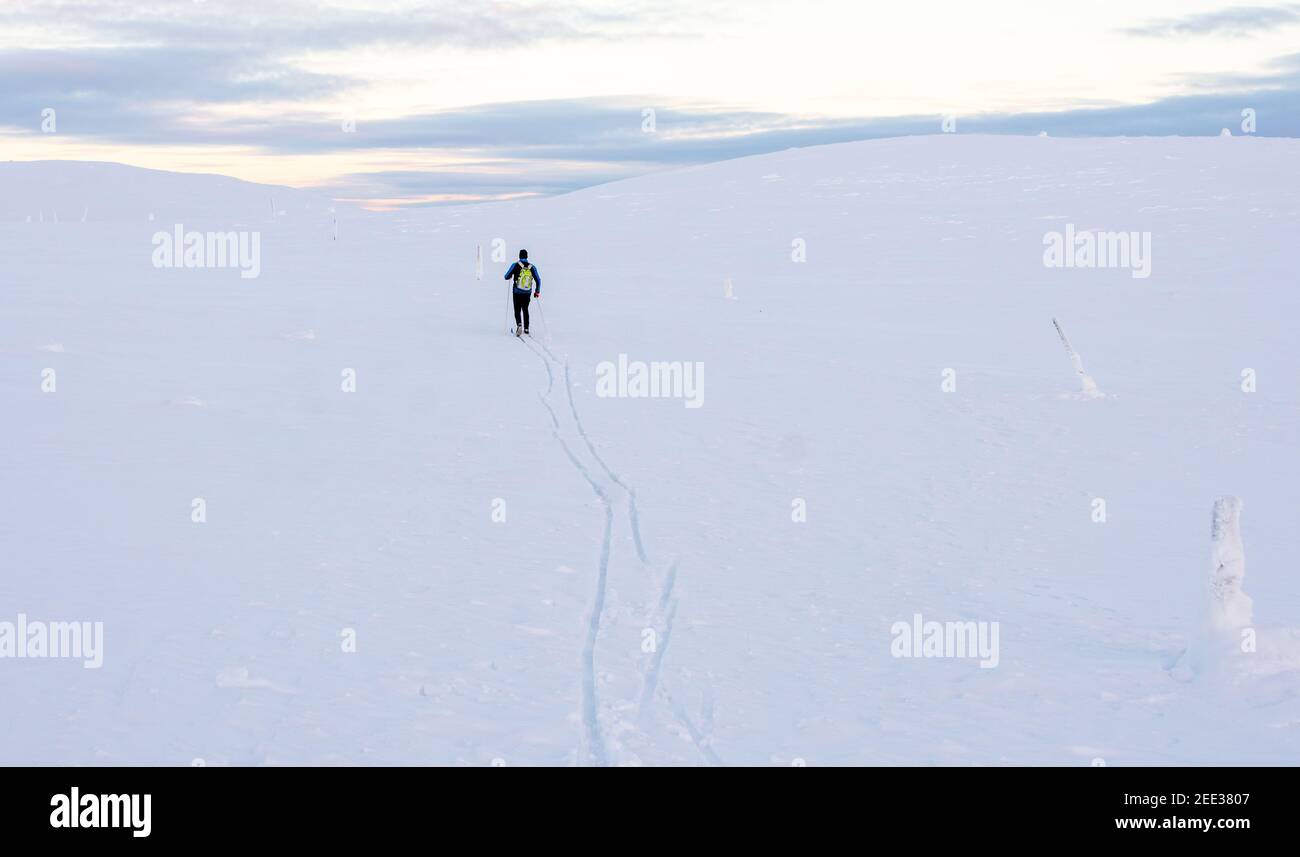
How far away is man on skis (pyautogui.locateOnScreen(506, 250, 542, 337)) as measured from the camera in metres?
20.6

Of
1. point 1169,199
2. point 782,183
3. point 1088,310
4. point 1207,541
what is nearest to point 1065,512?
point 1207,541

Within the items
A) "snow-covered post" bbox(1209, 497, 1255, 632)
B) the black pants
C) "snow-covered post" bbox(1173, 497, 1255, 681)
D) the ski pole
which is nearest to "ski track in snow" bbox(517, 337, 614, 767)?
"snow-covered post" bbox(1173, 497, 1255, 681)

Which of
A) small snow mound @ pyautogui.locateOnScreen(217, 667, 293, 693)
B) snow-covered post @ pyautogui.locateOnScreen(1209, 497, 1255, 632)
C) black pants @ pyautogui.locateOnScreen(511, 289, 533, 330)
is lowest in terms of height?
small snow mound @ pyautogui.locateOnScreen(217, 667, 293, 693)

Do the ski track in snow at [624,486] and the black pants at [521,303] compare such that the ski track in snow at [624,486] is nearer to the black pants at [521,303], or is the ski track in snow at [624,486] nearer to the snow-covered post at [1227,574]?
the snow-covered post at [1227,574]

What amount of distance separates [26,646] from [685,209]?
1781 inches

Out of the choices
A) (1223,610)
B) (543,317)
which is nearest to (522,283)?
(543,317)

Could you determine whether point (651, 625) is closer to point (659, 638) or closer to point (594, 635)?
point (659, 638)

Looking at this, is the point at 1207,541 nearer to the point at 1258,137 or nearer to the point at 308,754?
the point at 308,754

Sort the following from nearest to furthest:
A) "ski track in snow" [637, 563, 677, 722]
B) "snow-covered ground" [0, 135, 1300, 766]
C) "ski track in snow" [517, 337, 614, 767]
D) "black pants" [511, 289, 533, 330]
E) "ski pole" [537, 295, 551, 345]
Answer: "ski track in snow" [517, 337, 614, 767] → "snow-covered ground" [0, 135, 1300, 766] → "ski track in snow" [637, 563, 677, 722] → "black pants" [511, 289, 533, 330] → "ski pole" [537, 295, 551, 345]

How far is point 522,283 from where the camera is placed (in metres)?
20.9

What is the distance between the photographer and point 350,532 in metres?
9.77

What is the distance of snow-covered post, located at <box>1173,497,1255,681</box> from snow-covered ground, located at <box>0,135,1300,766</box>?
145 mm

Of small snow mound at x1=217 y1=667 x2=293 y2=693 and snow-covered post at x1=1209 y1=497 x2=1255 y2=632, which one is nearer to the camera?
small snow mound at x1=217 y1=667 x2=293 y2=693

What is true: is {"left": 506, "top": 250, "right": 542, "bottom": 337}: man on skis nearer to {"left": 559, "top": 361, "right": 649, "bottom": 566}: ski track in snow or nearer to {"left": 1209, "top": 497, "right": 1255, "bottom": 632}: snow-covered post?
{"left": 559, "top": 361, "right": 649, "bottom": 566}: ski track in snow
